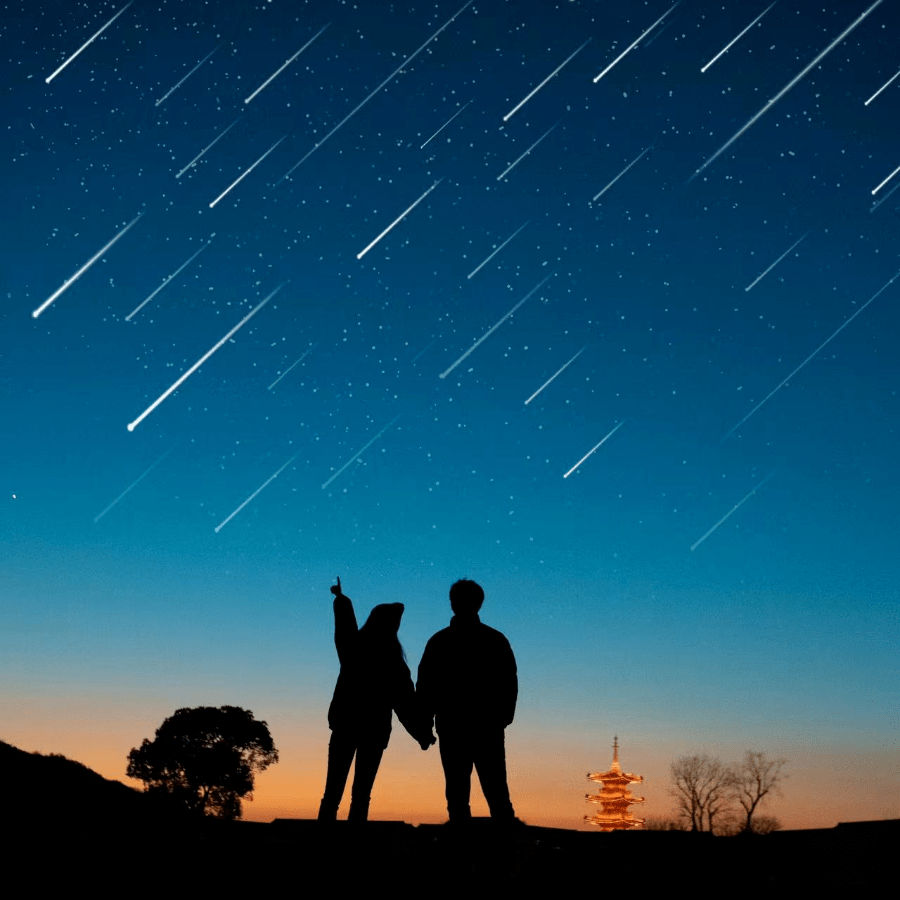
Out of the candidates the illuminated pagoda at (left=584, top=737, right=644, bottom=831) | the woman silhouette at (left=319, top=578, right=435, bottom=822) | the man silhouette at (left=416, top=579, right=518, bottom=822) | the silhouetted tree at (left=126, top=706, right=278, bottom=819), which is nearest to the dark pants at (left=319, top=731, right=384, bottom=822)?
the woman silhouette at (left=319, top=578, right=435, bottom=822)

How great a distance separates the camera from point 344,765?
7.62 m

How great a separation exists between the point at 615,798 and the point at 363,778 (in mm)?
105682

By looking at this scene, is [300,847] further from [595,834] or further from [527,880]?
[595,834]

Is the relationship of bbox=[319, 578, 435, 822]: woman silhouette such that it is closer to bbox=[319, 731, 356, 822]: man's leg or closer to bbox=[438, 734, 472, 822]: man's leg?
bbox=[319, 731, 356, 822]: man's leg

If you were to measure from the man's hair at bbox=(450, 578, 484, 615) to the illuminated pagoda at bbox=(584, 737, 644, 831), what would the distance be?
344 ft

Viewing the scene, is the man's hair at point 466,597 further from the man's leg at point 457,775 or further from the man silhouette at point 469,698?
the man's leg at point 457,775

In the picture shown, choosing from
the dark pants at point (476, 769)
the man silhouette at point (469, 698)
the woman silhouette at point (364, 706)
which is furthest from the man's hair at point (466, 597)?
the woman silhouette at point (364, 706)

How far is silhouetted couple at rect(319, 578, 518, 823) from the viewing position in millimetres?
6578

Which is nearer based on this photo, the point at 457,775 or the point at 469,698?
the point at 457,775

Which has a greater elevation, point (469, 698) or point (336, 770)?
point (469, 698)

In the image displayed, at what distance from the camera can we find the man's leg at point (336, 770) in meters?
7.57

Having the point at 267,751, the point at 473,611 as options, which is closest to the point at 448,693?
the point at 473,611

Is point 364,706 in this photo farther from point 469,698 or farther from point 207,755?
point 207,755

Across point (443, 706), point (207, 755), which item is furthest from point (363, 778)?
point (207, 755)
